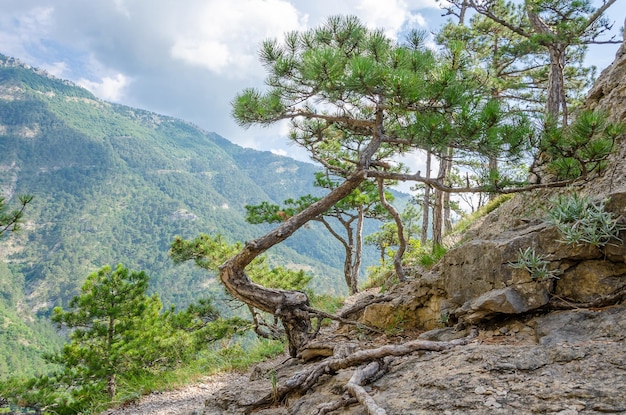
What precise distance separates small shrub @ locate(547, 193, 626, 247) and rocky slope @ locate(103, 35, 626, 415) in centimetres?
8

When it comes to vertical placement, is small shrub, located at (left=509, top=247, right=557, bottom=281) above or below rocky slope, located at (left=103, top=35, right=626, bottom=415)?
above

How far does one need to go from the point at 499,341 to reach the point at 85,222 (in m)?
171

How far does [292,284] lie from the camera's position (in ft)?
38.7

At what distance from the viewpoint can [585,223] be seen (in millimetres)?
2545

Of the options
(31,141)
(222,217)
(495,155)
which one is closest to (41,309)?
(222,217)

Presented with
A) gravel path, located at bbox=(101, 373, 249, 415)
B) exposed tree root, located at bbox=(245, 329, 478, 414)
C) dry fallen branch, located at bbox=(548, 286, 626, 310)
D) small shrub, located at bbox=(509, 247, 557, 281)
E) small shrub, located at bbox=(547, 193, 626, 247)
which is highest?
small shrub, located at bbox=(547, 193, 626, 247)

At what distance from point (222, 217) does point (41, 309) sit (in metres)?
74.8

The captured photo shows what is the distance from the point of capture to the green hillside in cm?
10788

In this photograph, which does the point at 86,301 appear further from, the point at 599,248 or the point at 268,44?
the point at 599,248

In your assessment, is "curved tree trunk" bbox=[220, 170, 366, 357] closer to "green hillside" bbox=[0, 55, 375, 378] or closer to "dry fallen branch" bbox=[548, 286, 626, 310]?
"dry fallen branch" bbox=[548, 286, 626, 310]

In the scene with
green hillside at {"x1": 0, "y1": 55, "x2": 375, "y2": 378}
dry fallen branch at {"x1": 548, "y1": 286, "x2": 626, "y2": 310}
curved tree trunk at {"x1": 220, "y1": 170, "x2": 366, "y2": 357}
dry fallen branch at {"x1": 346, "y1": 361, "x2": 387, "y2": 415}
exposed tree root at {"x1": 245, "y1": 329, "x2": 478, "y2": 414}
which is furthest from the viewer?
green hillside at {"x1": 0, "y1": 55, "x2": 375, "y2": 378}

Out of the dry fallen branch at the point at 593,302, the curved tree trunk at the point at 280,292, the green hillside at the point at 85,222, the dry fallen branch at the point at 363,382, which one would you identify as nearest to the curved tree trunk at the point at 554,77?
the curved tree trunk at the point at 280,292

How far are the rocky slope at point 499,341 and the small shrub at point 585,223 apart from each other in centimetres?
8

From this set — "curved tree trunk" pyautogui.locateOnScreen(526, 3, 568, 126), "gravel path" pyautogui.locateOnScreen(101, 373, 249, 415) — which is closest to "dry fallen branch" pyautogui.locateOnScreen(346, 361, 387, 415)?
"gravel path" pyautogui.locateOnScreen(101, 373, 249, 415)
